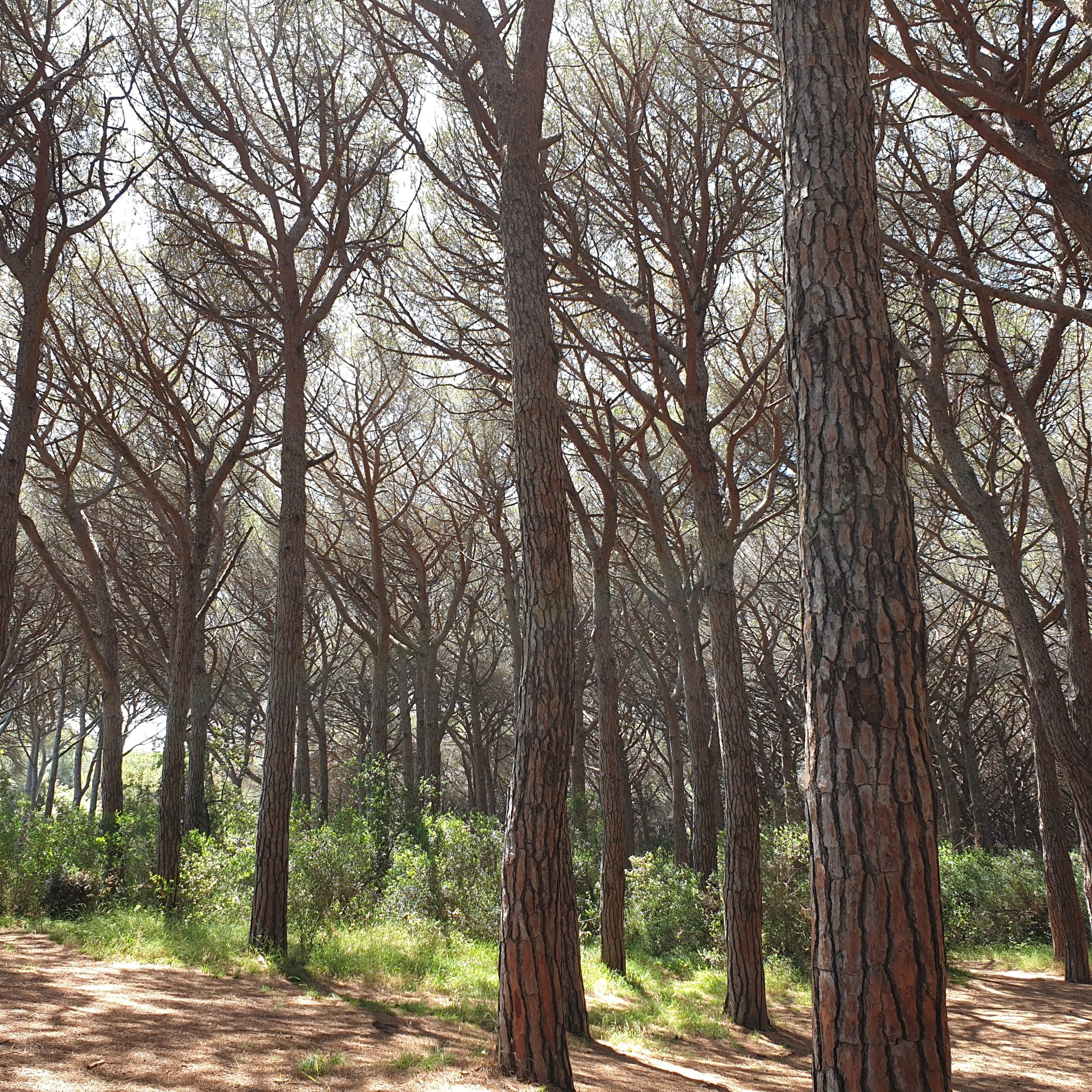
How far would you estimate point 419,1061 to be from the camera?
162 inches

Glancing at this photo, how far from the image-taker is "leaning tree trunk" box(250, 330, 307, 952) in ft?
21.7

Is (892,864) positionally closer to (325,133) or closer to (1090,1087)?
(1090,1087)

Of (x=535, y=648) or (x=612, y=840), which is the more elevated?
(x=535, y=648)

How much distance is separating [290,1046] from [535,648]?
238 centimetres

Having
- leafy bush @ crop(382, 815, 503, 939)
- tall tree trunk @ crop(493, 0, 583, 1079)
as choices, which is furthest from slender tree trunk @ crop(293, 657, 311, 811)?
tall tree trunk @ crop(493, 0, 583, 1079)

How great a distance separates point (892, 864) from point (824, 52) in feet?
8.88

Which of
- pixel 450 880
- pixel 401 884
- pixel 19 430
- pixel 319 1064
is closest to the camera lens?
pixel 319 1064

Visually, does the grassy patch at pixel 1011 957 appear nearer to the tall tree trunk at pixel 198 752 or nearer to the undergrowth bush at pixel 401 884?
the undergrowth bush at pixel 401 884

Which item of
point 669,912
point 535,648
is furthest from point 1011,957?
point 535,648

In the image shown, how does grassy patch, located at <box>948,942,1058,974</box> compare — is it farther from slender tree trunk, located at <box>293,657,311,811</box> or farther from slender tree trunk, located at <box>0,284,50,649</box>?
slender tree trunk, located at <box>293,657,311,811</box>

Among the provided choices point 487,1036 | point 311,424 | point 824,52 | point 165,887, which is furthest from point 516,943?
point 311,424

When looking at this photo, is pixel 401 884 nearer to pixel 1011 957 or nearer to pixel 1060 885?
pixel 1060 885

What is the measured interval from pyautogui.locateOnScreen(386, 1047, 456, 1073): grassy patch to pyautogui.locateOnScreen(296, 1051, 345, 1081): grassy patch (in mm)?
244

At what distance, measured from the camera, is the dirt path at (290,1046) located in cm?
361
